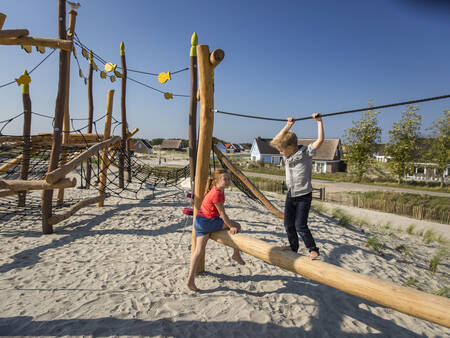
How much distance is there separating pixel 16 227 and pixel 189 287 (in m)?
4.72

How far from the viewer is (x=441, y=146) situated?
18.5m

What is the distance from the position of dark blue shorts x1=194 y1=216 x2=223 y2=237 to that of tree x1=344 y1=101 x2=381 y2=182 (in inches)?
839

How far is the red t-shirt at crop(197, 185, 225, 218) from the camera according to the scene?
2.98m

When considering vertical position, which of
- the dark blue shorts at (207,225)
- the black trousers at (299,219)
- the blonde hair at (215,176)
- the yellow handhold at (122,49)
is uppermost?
the yellow handhold at (122,49)

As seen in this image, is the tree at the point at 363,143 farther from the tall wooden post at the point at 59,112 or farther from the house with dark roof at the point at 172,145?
the house with dark roof at the point at 172,145

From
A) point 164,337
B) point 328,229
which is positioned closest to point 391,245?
point 328,229

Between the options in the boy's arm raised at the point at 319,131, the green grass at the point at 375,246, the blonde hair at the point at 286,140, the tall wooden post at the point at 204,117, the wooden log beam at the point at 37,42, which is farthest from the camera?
the green grass at the point at 375,246

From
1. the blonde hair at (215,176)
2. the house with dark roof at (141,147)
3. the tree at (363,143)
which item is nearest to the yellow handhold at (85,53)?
the blonde hair at (215,176)

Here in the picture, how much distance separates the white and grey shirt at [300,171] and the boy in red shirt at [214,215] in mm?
734

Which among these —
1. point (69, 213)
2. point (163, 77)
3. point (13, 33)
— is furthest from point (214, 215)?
point (163, 77)

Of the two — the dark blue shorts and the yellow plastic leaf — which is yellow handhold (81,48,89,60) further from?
the dark blue shorts

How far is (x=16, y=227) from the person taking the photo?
5.62 metres

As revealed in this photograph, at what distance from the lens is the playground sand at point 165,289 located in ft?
8.73

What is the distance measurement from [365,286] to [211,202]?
1.74 metres
